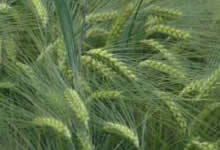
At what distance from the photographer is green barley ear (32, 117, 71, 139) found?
3.08ft

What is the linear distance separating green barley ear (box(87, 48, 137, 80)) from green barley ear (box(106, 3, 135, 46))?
0.10 metres

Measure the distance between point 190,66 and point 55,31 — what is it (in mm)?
391

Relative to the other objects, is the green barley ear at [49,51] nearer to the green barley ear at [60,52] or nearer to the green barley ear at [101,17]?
the green barley ear at [60,52]

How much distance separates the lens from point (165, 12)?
1.23 metres

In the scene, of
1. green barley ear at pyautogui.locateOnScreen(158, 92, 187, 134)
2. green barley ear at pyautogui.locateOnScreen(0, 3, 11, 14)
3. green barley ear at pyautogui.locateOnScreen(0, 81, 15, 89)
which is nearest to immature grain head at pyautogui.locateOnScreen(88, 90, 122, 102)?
green barley ear at pyautogui.locateOnScreen(158, 92, 187, 134)

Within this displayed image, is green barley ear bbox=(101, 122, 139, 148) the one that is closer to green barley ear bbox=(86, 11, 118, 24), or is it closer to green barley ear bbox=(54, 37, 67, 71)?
green barley ear bbox=(54, 37, 67, 71)

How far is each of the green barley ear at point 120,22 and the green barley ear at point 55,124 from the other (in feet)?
0.93

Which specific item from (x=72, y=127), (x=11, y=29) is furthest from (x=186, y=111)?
(x=11, y=29)

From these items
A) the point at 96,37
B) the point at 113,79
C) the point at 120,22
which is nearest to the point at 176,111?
the point at 113,79

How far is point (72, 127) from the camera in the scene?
103 centimetres

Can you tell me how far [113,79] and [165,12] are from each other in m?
0.26

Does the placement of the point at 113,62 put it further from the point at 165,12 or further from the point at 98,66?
the point at 165,12

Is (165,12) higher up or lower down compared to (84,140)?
higher up

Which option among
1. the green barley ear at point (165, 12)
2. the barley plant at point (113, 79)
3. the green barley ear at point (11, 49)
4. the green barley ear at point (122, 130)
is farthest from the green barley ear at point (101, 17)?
the green barley ear at point (122, 130)
